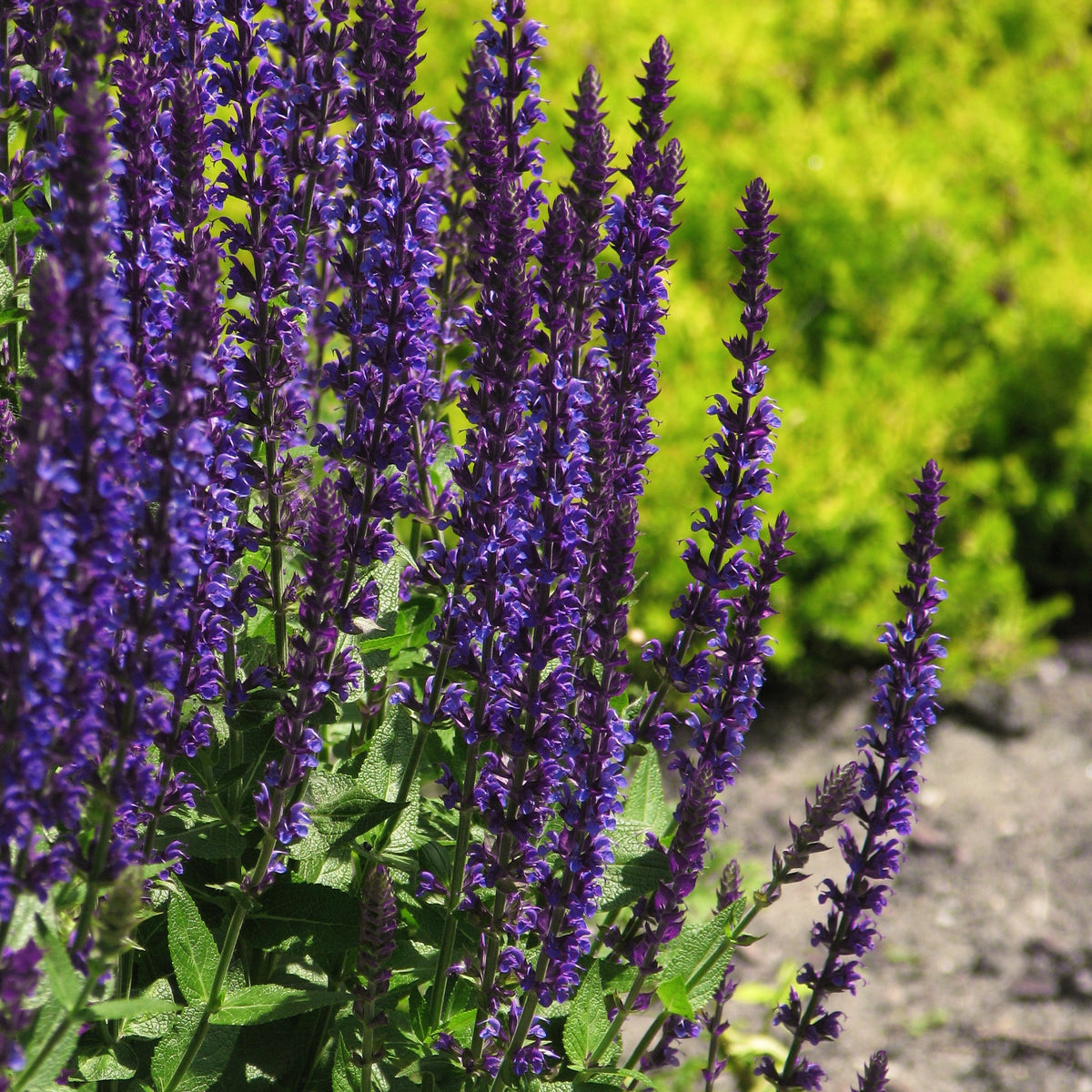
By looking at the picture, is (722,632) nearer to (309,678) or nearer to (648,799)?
(648,799)

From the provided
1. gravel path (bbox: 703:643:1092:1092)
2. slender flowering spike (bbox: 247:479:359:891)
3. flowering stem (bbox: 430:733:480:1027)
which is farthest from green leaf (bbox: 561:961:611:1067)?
gravel path (bbox: 703:643:1092:1092)

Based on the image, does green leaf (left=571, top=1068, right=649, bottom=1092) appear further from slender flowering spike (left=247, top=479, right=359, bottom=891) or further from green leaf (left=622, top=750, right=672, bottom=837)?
slender flowering spike (left=247, top=479, right=359, bottom=891)

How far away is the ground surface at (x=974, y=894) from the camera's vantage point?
18.1 feet

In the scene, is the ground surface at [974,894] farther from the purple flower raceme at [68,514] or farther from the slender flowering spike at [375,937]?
the purple flower raceme at [68,514]

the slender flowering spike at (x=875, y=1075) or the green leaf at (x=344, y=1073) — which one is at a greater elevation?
the slender flowering spike at (x=875, y=1075)

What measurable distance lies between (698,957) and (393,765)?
0.83m

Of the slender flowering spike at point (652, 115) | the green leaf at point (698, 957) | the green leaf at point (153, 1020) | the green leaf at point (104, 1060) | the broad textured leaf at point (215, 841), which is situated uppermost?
the slender flowering spike at point (652, 115)

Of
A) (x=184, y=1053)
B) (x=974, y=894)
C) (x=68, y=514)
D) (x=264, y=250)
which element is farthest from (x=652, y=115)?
(x=974, y=894)

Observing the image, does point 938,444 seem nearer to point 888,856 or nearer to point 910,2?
point 888,856

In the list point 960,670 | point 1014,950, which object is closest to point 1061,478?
point 960,670

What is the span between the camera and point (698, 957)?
3018mm

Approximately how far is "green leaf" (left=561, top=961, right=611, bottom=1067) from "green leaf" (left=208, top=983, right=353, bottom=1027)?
500 mm

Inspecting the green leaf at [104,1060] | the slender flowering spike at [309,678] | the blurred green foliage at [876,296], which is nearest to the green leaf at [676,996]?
the slender flowering spike at [309,678]

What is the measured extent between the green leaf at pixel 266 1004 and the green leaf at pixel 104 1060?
21 centimetres
